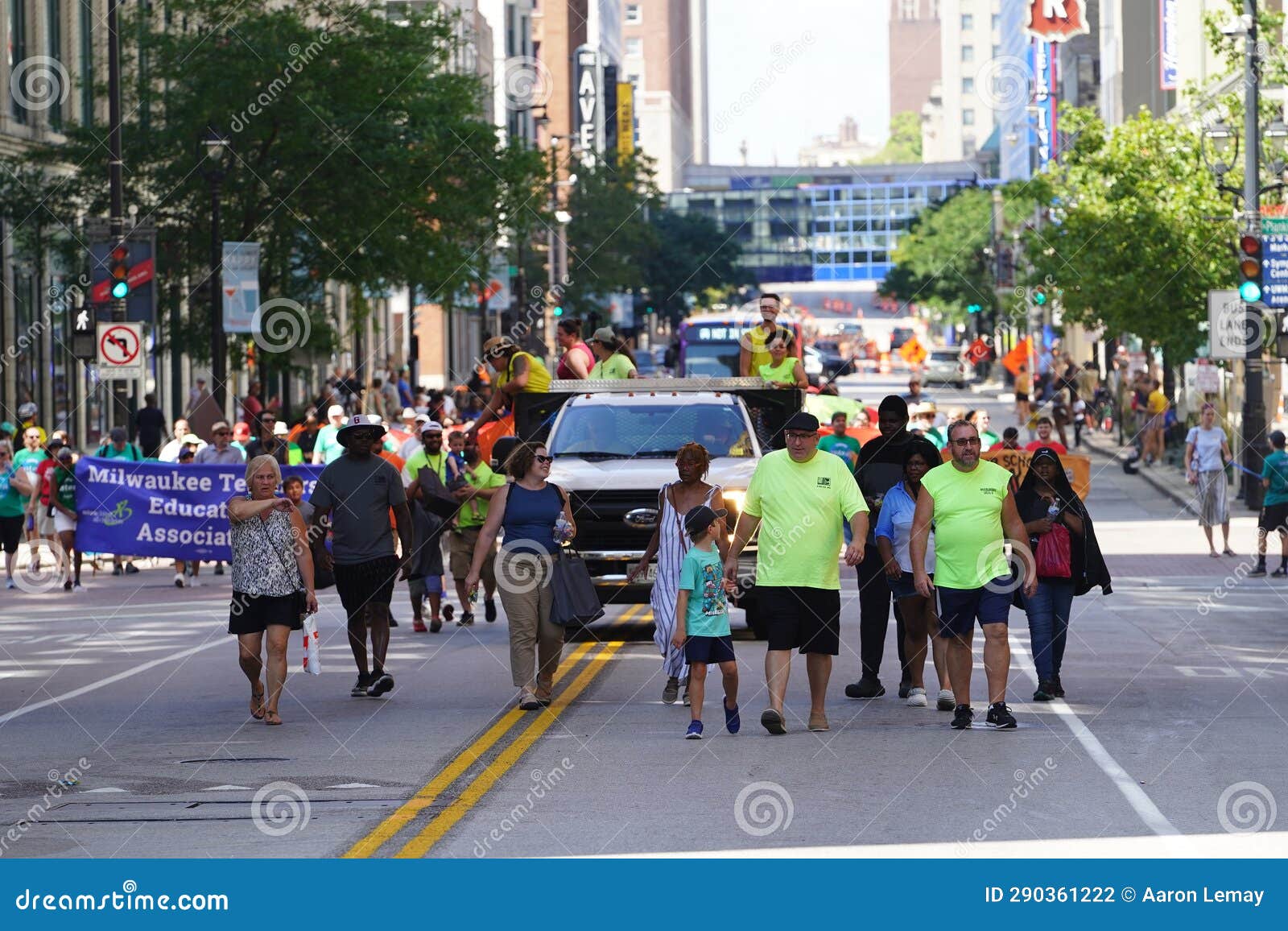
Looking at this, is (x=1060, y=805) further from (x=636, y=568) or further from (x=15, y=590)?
(x=15, y=590)

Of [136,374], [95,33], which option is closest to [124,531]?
[136,374]

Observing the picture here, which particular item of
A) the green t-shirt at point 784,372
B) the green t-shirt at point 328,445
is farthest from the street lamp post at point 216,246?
the green t-shirt at point 784,372

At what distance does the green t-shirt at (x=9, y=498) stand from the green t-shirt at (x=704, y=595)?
13870 millimetres

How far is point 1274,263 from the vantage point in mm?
32906

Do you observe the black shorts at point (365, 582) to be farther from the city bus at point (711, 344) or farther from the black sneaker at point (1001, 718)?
the city bus at point (711, 344)

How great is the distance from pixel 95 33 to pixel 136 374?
660 inches

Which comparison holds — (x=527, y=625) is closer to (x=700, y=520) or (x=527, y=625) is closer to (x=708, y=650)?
(x=708, y=650)

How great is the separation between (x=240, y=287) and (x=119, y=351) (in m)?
4.05

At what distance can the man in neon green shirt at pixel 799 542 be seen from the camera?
1301cm

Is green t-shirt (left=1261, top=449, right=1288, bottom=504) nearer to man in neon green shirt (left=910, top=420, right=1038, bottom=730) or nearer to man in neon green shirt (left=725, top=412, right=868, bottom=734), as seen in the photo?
man in neon green shirt (left=910, top=420, right=1038, bottom=730)

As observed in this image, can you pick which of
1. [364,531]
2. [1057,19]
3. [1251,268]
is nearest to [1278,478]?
[1251,268]

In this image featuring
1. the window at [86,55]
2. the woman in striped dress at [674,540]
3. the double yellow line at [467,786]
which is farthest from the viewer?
the window at [86,55]

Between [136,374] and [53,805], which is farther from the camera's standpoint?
[136,374]

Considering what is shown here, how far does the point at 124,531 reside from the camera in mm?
25672
